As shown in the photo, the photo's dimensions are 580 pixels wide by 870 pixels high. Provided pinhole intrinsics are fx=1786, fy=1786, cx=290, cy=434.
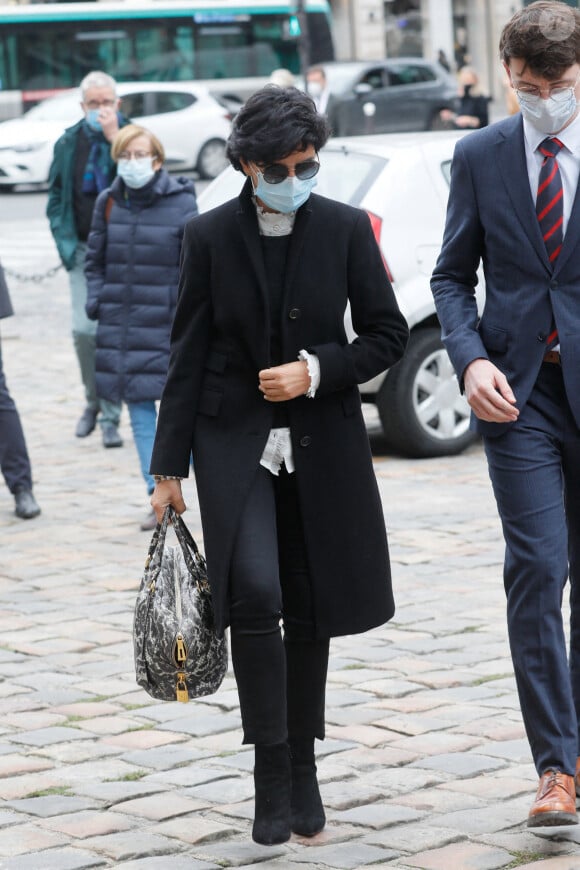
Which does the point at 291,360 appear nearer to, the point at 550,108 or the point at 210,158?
the point at 550,108

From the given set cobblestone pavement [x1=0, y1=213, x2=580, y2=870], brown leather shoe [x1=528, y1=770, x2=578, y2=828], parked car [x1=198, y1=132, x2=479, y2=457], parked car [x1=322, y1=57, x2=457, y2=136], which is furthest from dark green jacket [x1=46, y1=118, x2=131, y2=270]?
parked car [x1=322, y1=57, x2=457, y2=136]

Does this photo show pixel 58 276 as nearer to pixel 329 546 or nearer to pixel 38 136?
pixel 38 136

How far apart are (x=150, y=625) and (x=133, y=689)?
149cm

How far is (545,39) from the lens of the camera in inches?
158

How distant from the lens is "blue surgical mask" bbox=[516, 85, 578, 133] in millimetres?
4078

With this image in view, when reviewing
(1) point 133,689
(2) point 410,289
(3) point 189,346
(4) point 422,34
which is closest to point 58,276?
(2) point 410,289

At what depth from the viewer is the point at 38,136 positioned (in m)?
31.2

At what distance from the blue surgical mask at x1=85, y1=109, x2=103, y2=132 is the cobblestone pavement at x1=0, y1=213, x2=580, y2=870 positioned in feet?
8.58

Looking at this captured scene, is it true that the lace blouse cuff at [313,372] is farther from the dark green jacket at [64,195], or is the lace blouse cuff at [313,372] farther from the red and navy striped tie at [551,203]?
the dark green jacket at [64,195]

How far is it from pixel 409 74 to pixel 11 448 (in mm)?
29570

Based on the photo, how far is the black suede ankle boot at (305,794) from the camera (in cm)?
425

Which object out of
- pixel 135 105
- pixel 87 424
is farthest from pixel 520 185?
pixel 135 105

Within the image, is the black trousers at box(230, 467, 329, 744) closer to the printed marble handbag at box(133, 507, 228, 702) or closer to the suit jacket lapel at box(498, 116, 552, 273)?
the printed marble handbag at box(133, 507, 228, 702)

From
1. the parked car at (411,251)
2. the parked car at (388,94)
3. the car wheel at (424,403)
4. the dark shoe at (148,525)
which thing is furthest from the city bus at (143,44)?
the dark shoe at (148,525)
